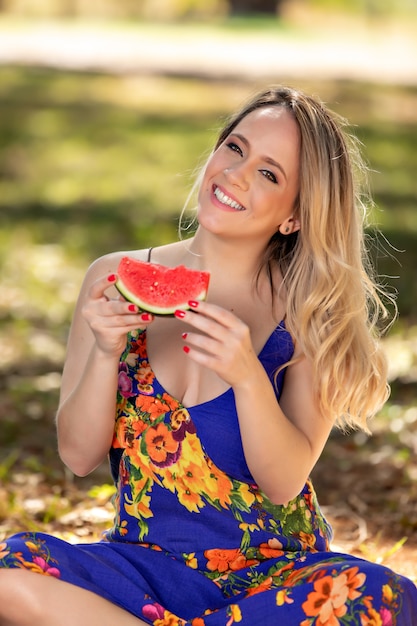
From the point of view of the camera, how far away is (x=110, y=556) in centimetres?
340

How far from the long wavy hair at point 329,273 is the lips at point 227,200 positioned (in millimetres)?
274

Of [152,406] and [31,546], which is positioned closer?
[31,546]

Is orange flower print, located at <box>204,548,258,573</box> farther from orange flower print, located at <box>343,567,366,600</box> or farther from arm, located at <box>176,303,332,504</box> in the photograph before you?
orange flower print, located at <box>343,567,366,600</box>

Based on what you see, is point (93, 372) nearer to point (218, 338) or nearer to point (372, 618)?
point (218, 338)

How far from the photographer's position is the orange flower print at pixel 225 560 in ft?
11.3

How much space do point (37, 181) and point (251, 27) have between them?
677 inches

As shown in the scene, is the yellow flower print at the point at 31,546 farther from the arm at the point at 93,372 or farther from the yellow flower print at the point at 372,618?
the yellow flower print at the point at 372,618

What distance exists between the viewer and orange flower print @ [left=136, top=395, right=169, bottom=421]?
358cm

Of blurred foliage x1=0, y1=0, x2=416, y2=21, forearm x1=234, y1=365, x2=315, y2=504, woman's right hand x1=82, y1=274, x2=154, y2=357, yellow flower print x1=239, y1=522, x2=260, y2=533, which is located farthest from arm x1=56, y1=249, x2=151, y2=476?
blurred foliage x1=0, y1=0, x2=416, y2=21

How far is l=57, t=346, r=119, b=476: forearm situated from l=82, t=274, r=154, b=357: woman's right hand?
0.12 meters

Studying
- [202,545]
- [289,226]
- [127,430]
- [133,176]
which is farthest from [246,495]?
[133,176]

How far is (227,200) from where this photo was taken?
356cm

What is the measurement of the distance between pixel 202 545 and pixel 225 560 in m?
0.09

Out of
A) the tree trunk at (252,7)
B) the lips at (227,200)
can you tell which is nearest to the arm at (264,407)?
the lips at (227,200)
